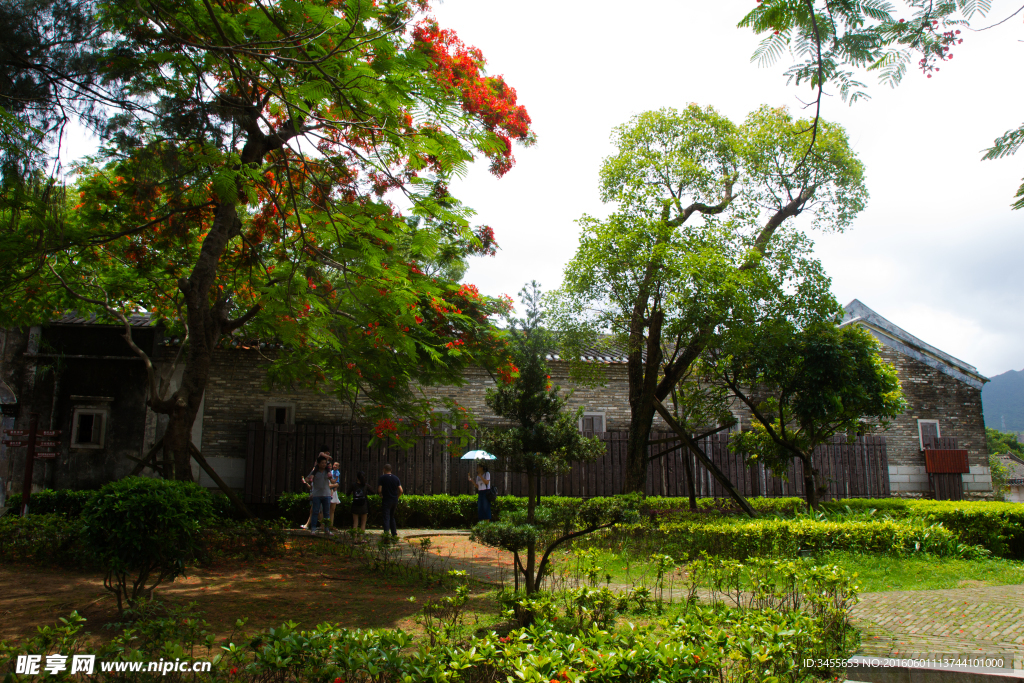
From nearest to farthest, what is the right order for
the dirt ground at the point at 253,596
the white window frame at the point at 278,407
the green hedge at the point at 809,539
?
the dirt ground at the point at 253,596 → the green hedge at the point at 809,539 → the white window frame at the point at 278,407

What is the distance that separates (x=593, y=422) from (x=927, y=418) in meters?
9.93

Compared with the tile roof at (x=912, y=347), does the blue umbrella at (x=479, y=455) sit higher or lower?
lower

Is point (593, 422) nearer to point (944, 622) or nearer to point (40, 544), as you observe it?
point (944, 622)

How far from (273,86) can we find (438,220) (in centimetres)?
180

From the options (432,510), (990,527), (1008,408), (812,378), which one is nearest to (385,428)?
(432,510)

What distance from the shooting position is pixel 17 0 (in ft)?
Answer: 14.9

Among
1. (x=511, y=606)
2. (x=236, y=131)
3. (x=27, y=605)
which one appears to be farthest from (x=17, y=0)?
(x=511, y=606)

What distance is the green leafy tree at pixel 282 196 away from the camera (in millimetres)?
4773

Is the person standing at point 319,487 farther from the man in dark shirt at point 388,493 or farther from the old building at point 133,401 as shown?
the old building at point 133,401

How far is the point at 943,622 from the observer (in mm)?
5391

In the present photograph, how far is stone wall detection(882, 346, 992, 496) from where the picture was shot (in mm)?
17672

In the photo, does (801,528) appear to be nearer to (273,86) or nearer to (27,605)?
(273,86)

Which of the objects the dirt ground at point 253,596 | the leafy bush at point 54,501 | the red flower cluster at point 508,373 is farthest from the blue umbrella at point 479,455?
the leafy bush at point 54,501

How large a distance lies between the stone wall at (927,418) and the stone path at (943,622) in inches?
463
